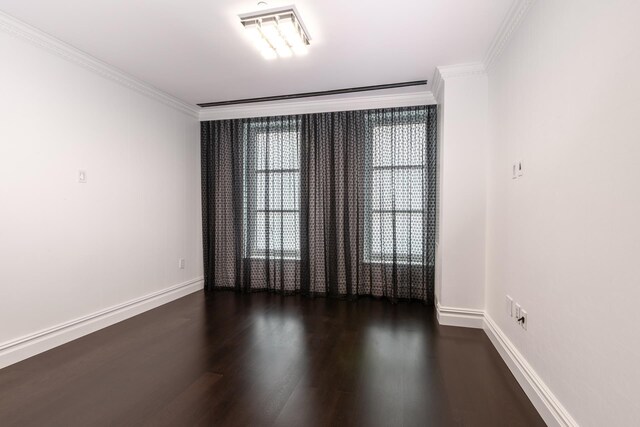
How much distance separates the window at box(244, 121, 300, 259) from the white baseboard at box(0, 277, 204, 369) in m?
1.23

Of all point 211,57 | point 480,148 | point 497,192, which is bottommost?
point 497,192

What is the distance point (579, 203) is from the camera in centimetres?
146

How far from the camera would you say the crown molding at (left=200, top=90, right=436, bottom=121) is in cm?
377

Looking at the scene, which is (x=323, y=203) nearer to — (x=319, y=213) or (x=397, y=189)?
(x=319, y=213)

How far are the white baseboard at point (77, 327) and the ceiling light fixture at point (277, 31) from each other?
289 centimetres

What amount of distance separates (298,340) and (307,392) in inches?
31.4

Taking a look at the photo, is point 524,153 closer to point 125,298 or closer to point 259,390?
point 259,390

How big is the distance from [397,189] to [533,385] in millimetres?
2399

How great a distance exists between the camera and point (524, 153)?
210 cm

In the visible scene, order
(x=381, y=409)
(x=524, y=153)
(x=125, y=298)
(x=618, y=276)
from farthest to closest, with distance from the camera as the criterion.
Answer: (x=125, y=298) < (x=524, y=153) < (x=381, y=409) < (x=618, y=276)

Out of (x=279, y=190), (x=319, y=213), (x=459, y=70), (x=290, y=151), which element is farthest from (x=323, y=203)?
(x=459, y=70)

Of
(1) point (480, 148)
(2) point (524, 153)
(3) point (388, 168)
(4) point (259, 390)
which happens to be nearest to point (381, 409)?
(4) point (259, 390)

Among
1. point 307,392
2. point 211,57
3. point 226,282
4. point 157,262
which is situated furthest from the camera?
point 226,282

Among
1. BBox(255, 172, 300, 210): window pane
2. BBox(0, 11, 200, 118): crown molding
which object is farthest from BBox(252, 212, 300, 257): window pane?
BBox(0, 11, 200, 118): crown molding
